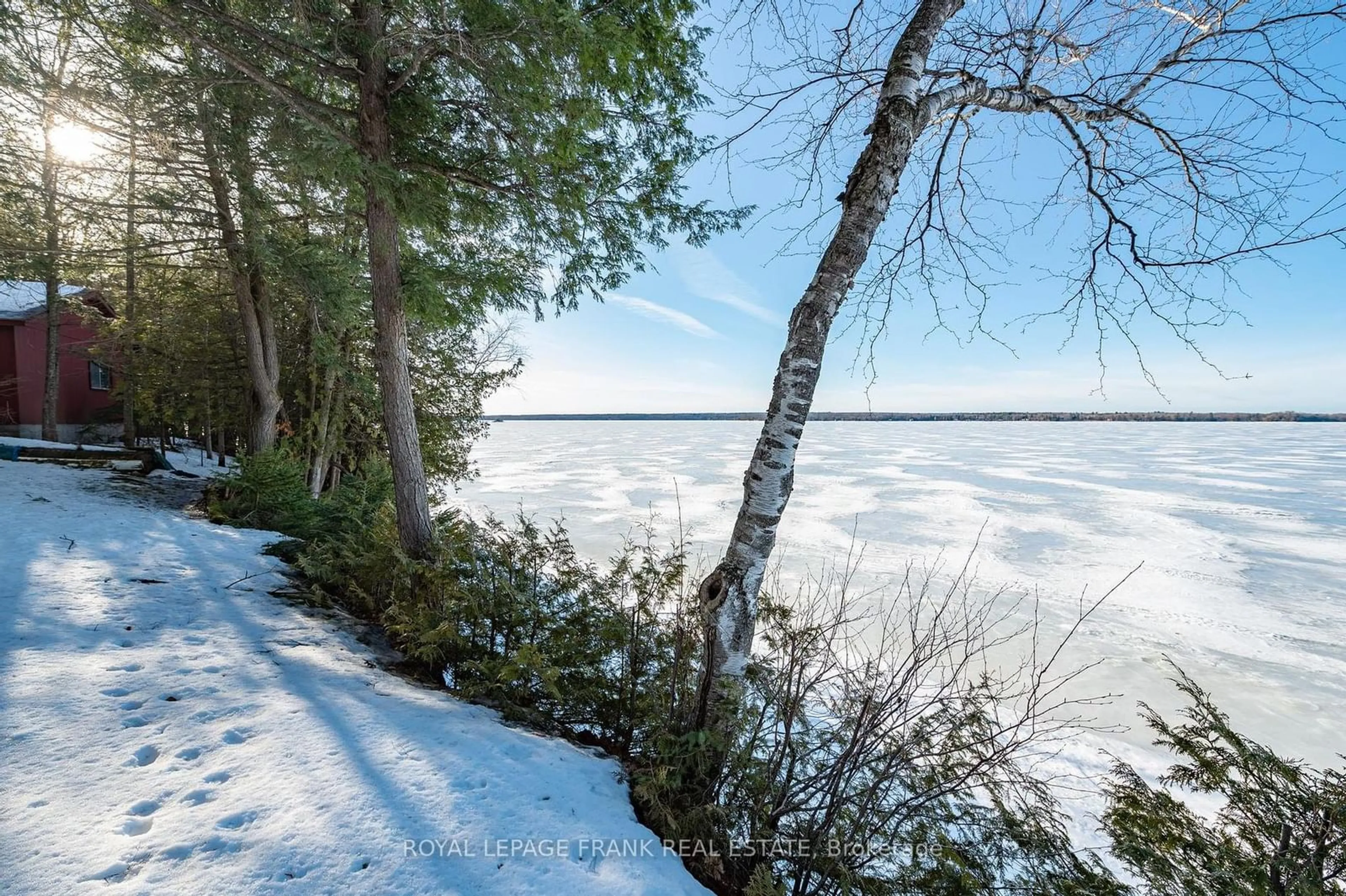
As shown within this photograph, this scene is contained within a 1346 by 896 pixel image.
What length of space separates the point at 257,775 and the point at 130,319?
595 inches

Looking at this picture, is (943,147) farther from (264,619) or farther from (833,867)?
(264,619)

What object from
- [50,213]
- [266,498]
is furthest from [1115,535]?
[50,213]

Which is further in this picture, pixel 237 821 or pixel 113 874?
pixel 237 821

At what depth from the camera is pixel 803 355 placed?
8.45 feet

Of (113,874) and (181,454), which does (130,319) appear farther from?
(113,874)

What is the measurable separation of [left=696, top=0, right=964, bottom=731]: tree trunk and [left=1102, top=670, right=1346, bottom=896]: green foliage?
204 centimetres

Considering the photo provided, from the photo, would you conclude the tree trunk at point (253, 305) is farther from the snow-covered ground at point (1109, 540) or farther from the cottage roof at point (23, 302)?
the cottage roof at point (23, 302)

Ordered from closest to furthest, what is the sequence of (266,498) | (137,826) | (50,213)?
(137,826) < (50,213) < (266,498)

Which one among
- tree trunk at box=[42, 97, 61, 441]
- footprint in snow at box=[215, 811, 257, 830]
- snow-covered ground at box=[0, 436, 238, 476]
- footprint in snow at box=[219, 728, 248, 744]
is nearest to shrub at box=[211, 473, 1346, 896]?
footprint in snow at box=[219, 728, 248, 744]

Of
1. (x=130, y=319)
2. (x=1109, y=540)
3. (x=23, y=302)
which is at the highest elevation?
(x=23, y=302)

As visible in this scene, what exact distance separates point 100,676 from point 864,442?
149 ft

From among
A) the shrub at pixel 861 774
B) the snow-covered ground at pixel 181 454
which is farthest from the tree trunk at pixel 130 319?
the shrub at pixel 861 774

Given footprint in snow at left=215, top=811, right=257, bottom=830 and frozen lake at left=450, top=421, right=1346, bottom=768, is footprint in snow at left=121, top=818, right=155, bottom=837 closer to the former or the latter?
footprint in snow at left=215, top=811, right=257, bottom=830

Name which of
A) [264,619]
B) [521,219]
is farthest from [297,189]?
A: [264,619]
